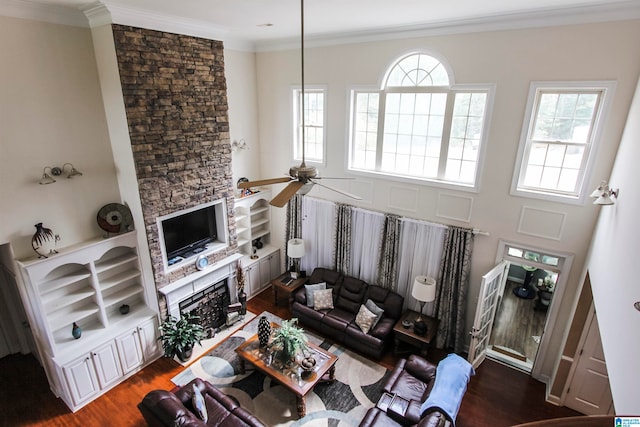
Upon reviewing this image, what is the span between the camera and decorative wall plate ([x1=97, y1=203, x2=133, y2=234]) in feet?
16.7

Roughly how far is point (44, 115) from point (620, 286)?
6.48 meters

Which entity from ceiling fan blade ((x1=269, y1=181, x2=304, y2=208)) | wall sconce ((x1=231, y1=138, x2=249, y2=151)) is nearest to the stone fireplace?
wall sconce ((x1=231, y1=138, x2=249, y2=151))

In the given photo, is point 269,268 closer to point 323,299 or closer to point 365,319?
point 323,299

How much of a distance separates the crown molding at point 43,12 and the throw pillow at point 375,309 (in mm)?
6123

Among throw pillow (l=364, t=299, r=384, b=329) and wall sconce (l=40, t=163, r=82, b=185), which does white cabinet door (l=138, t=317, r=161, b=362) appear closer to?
wall sconce (l=40, t=163, r=82, b=185)

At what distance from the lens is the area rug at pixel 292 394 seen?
4.89m

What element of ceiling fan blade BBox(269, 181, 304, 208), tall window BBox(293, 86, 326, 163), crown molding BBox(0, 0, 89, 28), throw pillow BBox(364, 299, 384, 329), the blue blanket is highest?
crown molding BBox(0, 0, 89, 28)

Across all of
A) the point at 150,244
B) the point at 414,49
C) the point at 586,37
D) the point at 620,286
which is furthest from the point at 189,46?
the point at 620,286

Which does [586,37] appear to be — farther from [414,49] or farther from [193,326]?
[193,326]

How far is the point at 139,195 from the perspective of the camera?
508 centimetres

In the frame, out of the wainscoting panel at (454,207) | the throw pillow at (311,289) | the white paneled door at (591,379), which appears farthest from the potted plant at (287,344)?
the white paneled door at (591,379)

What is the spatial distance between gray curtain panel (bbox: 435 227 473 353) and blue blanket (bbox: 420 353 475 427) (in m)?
1.40

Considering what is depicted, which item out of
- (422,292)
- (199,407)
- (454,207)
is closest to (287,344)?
(199,407)

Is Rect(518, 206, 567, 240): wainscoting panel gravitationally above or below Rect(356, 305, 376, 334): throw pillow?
above
